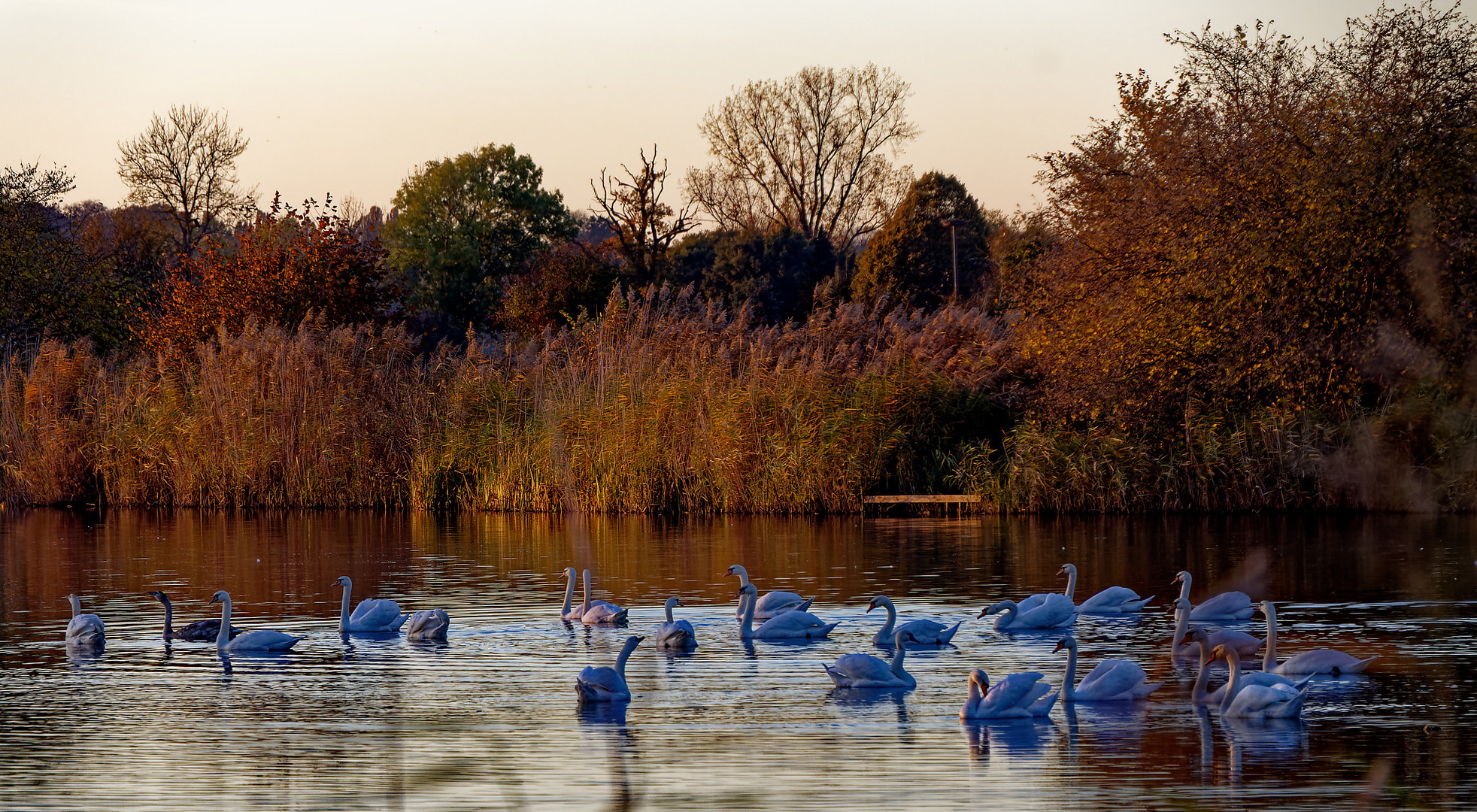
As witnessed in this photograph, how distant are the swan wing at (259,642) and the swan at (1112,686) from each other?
19.9 feet

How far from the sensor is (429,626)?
1269cm

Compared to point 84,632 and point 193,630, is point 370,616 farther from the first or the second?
point 84,632

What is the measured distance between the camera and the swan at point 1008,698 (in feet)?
29.9

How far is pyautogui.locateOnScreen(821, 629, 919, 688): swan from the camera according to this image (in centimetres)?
1018

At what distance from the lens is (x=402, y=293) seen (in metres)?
38.4

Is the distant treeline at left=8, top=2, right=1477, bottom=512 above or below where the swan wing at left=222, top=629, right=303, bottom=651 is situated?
above

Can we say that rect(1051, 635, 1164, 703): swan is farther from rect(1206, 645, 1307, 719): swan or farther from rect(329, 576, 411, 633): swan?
rect(329, 576, 411, 633): swan

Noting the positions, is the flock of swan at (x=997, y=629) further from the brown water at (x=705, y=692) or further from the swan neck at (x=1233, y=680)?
the brown water at (x=705, y=692)

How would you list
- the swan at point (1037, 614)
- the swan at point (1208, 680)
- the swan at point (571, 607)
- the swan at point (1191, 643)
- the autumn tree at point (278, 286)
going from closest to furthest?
the swan at point (1208, 680), the swan at point (1191, 643), the swan at point (1037, 614), the swan at point (571, 607), the autumn tree at point (278, 286)

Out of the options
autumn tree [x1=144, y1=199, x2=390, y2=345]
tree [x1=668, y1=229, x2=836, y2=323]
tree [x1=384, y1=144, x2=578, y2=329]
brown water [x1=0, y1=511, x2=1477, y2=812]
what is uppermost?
tree [x1=384, y1=144, x2=578, y2=329]

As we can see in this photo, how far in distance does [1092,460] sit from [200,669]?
16289 mm

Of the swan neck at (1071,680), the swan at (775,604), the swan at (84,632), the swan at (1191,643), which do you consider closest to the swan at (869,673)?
the swan neck at (1071,680)

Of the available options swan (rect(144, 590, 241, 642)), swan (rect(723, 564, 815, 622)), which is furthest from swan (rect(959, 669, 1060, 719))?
swan (rect(144, 590, 241, 642))

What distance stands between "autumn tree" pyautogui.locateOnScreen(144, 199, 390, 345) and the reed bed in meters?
2.45
